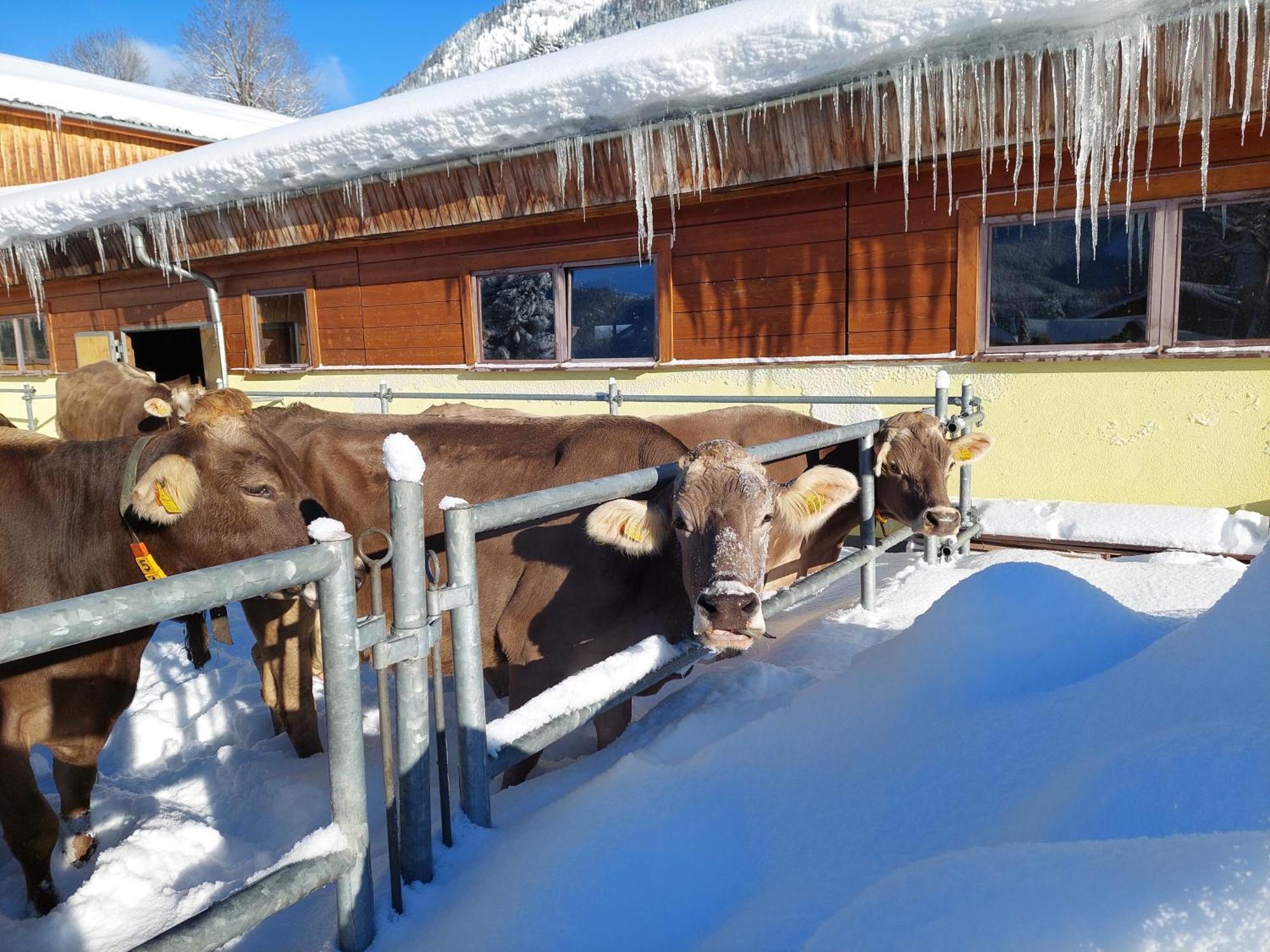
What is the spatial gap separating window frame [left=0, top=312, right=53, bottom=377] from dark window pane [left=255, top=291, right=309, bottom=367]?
17.0 ft

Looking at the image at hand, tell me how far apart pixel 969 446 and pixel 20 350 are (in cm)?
1537

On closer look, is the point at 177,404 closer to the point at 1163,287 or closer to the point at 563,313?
the point at 563,313

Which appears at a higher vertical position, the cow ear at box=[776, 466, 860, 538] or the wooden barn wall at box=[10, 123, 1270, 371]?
the wooden barn wall at box=[10, 123, 1270, 371]

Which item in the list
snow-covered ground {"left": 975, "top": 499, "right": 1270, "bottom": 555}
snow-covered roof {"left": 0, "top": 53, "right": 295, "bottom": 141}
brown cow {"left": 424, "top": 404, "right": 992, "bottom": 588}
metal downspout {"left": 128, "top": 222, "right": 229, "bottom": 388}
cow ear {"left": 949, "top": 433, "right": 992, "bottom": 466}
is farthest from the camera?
snow-covered roof {"left": 0, "top": 53, "right": 295, "bottom": 141}

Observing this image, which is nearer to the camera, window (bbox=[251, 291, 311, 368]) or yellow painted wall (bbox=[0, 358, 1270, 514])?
yellow painted wall (bbox=[0, 358, 1270, 514])

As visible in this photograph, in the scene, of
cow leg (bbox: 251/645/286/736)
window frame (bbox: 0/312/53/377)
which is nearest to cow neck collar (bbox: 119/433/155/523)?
cow leg (bbox: 251/645/286/736)

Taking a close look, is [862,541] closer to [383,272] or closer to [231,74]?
[383,272]

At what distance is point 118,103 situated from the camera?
1898 centimetres

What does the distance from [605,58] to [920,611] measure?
5.24 m

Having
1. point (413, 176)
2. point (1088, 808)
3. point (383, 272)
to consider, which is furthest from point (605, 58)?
point (1088, 808)

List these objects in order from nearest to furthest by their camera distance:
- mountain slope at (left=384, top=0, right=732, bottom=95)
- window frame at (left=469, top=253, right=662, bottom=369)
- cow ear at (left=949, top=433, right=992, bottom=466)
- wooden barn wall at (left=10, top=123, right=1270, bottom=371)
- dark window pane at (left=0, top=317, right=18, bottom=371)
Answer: cow ear at (left=949, top=433, right=992, bottom=466) → wooden barn wall at (left=10, top=123, right=1270, bottom=371) → window frame at (left=469, top=253, right=662, bottom=369) → dark window pane at (left=0, top=317, right=18, bottom=371) → mountain slope at (left=384, top=0, right=732, bottom=95)

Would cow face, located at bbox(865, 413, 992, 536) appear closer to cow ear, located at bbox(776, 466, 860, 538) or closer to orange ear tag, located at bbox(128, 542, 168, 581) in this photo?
cow ear, located at bbox(776, 466, 860, 538)

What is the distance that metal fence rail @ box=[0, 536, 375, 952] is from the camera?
0.92 meters

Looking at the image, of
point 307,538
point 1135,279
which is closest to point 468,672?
point 307,538
